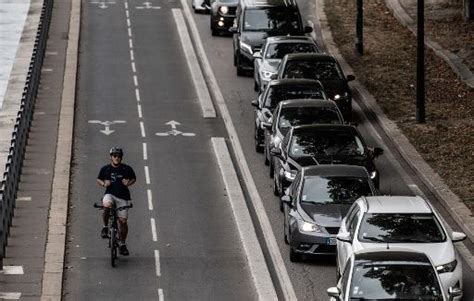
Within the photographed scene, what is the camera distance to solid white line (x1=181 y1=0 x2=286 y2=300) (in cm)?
2602

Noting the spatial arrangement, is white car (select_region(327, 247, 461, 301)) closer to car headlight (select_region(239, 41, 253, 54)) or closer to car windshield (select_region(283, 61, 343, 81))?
car windshield (select_region(283, 61, 343, 81))

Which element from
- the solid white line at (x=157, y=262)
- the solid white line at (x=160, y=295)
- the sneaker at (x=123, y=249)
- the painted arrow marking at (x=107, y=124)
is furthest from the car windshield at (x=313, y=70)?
the solid white line at (x=160, y=295)

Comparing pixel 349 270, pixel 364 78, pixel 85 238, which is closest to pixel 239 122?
pixel 364 78

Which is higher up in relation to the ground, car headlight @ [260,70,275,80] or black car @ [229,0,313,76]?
car headlight @ [260,70,275,80]

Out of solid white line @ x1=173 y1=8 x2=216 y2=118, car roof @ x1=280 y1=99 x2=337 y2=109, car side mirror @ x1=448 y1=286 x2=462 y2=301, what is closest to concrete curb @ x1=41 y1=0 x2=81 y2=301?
solid white line @ x1=173 y1=8 x2=216 y2=118

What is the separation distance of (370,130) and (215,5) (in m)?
15.7

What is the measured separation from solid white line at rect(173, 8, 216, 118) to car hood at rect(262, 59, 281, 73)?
5.76 feet

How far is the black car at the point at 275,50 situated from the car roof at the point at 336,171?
14.7 metres

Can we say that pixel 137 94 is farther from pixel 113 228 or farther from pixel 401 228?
pixel 401 228

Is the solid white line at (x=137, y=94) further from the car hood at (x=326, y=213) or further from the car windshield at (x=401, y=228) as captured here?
the car windshield at (x=401, y=228)

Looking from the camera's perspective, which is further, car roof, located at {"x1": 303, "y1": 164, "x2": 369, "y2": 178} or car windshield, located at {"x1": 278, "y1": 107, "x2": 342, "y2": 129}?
car windshield, located at {"x1": 278, "y1": 107, "x2": 342, "y2": 129}

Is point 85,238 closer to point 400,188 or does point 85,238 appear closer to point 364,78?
point 400,188

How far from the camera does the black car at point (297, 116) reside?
3469 centimetres

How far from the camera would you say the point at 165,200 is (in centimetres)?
3219
